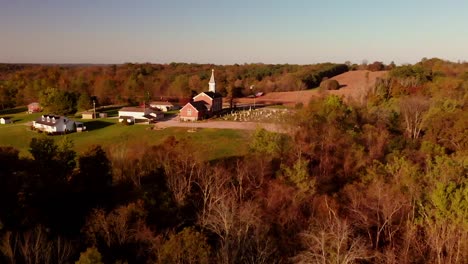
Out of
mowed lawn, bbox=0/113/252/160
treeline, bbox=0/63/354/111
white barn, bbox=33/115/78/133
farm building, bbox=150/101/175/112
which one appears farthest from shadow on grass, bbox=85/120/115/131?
farm building, bbox=150/101/175/112

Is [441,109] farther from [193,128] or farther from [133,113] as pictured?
[133,113]

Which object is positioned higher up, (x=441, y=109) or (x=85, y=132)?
(x=441, y=109)

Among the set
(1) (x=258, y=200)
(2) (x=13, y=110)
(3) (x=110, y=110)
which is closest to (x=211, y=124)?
(3) (x=110, y=110)

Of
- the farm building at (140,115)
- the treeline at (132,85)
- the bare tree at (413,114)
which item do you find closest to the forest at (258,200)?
the bare tree at (413,114)

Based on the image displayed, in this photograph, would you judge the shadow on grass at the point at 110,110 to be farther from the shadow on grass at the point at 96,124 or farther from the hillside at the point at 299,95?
the hillside at the point at 299,95

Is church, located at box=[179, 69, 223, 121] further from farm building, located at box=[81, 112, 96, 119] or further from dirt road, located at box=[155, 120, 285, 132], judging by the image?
farm building, located at box=[81, 112, 96, 119]

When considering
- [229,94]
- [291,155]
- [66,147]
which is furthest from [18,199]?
[229,94]

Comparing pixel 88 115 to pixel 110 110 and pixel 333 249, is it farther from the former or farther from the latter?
pixel 333 249
